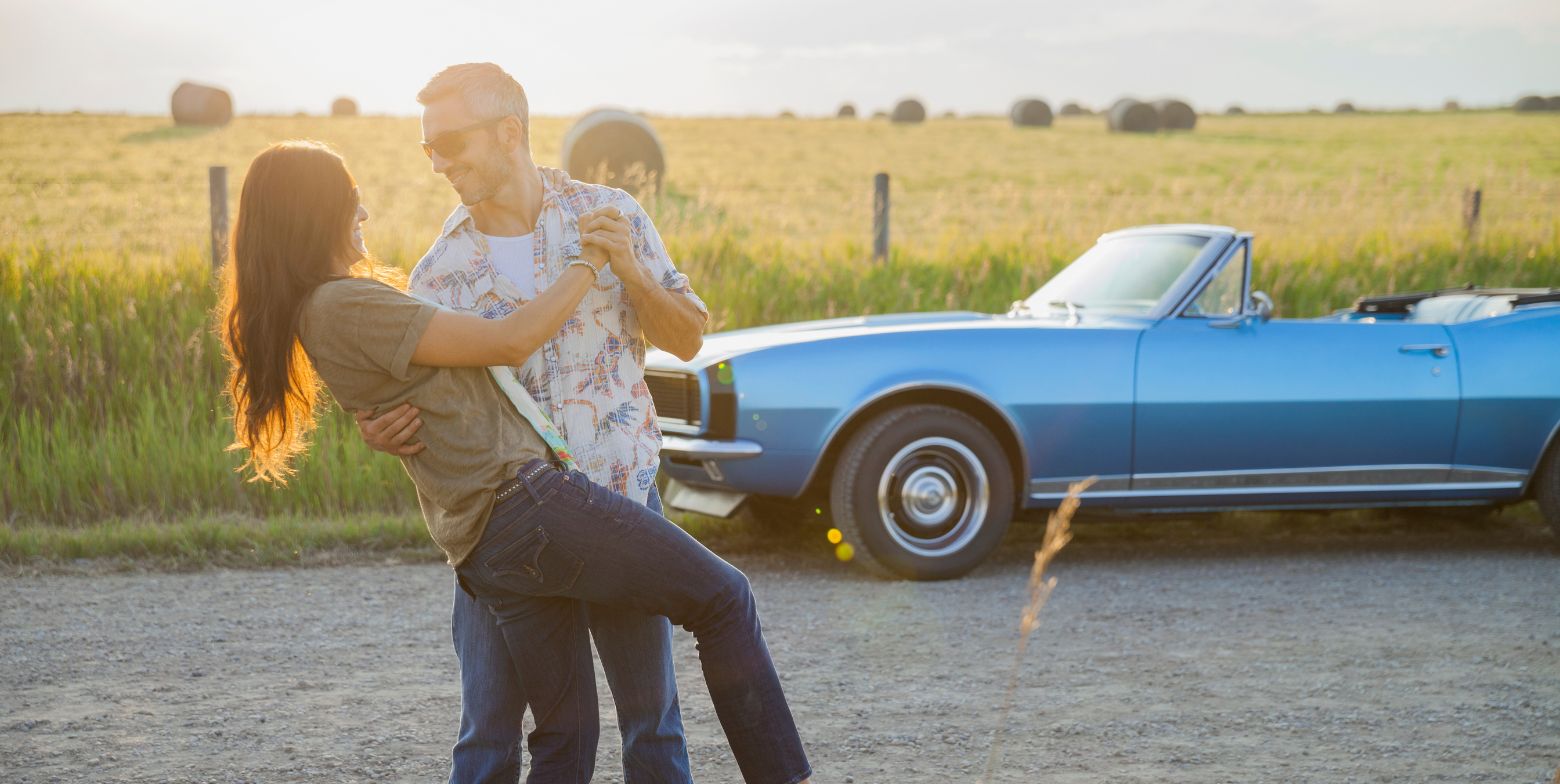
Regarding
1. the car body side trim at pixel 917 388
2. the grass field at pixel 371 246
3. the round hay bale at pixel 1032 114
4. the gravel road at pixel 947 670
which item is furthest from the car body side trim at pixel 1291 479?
the round hay bale at pixel 1032 114

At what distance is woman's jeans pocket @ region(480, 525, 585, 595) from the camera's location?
261cm

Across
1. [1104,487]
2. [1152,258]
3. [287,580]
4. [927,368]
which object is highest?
[1152,258]

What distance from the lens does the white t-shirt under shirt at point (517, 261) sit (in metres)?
2.98

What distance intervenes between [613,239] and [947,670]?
2593mm

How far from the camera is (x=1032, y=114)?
5641 cm

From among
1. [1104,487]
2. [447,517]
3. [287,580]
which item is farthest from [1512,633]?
[287,580]

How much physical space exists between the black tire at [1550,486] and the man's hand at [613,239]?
5502 millimetres

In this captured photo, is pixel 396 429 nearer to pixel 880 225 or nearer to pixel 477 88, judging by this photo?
pixel 477 88

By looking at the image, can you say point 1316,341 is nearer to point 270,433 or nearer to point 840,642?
point 840,642

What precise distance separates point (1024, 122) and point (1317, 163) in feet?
61.1

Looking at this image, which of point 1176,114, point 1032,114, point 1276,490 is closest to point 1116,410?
point 1276,490

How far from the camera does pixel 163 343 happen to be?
344 inches

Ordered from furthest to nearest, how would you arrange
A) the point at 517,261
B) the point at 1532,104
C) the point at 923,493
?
the point at 1532,104 → the point at 923,493 → the point at 517,261

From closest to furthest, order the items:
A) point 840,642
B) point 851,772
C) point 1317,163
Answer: point 851,772
point 840,642
point 1317,163
